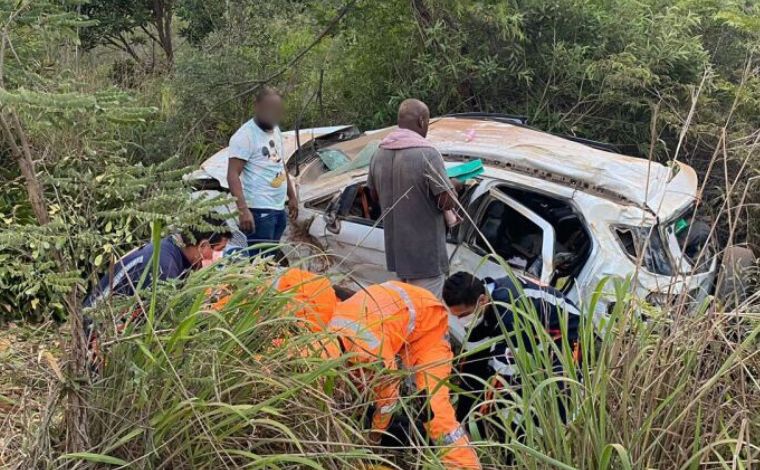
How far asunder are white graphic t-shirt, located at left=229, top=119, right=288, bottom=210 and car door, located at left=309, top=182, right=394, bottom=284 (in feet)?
1.67

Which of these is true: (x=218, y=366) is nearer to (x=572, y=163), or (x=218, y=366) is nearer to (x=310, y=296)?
(x=310, y=296)

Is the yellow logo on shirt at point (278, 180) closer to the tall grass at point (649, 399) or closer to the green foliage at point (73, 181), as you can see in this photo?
the green foliage at point (73, 181)

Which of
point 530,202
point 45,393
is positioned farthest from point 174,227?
point 530,202

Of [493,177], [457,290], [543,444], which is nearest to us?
[543,444]

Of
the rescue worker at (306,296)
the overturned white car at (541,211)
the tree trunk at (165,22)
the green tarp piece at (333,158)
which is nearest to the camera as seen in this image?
the rescue worker at (306,296)

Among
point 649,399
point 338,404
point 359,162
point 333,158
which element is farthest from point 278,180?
point 649,399

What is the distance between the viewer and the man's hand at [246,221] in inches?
207

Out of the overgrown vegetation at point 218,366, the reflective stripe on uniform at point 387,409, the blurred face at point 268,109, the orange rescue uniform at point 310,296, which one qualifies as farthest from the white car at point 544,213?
the overgrown vegetation at point 218,366

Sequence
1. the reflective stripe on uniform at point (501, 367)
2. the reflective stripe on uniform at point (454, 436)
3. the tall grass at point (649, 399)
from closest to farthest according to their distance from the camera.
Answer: the tall grass at point (649, 399)
the reflective stripe on uniform at point (454, 436)
the reflective stripe on uniform at point (501, 367)

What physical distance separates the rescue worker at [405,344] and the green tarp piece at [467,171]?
1900 mm

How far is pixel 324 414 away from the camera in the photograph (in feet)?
7.55

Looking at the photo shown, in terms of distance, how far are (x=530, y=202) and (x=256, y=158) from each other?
1.95 meters

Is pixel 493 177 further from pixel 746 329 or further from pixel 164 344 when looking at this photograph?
pixel 164 344

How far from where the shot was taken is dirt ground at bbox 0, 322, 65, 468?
2164 millimetres
